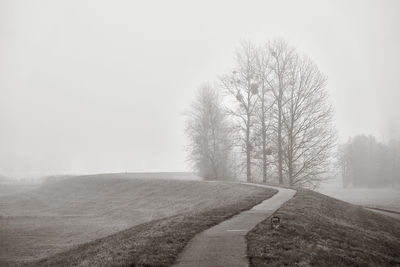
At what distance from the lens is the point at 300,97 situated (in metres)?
32.7

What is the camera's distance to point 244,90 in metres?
36.2

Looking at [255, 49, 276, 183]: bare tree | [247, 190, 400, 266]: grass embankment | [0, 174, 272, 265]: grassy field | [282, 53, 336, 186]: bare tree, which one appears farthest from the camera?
[255, 49, 276, 183]: bare tree

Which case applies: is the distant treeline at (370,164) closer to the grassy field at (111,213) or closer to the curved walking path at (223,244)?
the grassy field at (111,213)

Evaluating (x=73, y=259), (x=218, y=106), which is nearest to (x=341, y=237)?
(x=73, y=259)

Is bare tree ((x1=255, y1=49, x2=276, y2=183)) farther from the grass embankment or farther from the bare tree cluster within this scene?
the grass embankment

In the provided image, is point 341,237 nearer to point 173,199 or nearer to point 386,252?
point 386,252

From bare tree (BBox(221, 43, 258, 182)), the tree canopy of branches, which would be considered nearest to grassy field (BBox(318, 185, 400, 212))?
the tree canopy of branches

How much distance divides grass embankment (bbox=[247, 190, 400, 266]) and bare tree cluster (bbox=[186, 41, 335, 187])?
14.1 metres

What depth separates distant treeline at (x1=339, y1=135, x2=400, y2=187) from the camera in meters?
72.4

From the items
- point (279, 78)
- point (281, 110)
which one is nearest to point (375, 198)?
point (281, 110)

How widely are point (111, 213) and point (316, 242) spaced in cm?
2346

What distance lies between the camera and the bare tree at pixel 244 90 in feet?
117

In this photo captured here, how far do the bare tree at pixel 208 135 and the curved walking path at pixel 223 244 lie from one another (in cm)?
2973

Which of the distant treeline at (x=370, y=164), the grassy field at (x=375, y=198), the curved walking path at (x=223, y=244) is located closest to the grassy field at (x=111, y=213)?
the curved walking path at (x=223, y=244)
